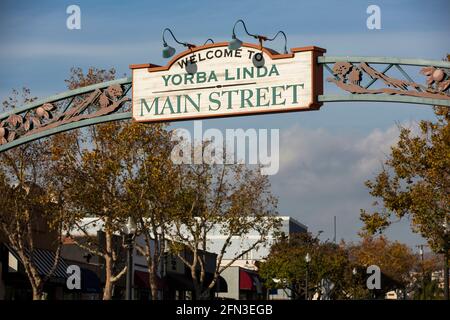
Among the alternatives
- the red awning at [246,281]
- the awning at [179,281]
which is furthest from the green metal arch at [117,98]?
the red awning at [246,281]

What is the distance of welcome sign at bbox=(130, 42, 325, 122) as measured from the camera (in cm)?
1952

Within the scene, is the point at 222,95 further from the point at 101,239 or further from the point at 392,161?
the point at 101,239

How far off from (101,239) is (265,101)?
119ft

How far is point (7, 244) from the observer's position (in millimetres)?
46312

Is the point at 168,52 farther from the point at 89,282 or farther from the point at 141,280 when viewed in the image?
the point at 141,280

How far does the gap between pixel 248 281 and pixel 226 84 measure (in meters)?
73.0

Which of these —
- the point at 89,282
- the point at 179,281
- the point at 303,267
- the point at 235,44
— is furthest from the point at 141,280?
the point at 235,44

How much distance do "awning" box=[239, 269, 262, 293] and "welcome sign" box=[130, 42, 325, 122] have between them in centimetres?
7033

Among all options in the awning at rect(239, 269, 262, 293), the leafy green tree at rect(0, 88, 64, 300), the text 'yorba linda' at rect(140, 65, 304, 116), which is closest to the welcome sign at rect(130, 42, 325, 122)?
the text 'yorba linda' at rect(140, 65, 304, 116)

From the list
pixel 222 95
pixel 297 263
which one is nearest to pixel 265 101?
pixel 222 95

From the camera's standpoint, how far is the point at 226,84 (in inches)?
788

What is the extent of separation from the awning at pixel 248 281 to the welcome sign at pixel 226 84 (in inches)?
2769

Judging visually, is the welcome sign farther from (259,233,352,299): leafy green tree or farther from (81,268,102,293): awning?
(259,233,352,299): leafy green tree
